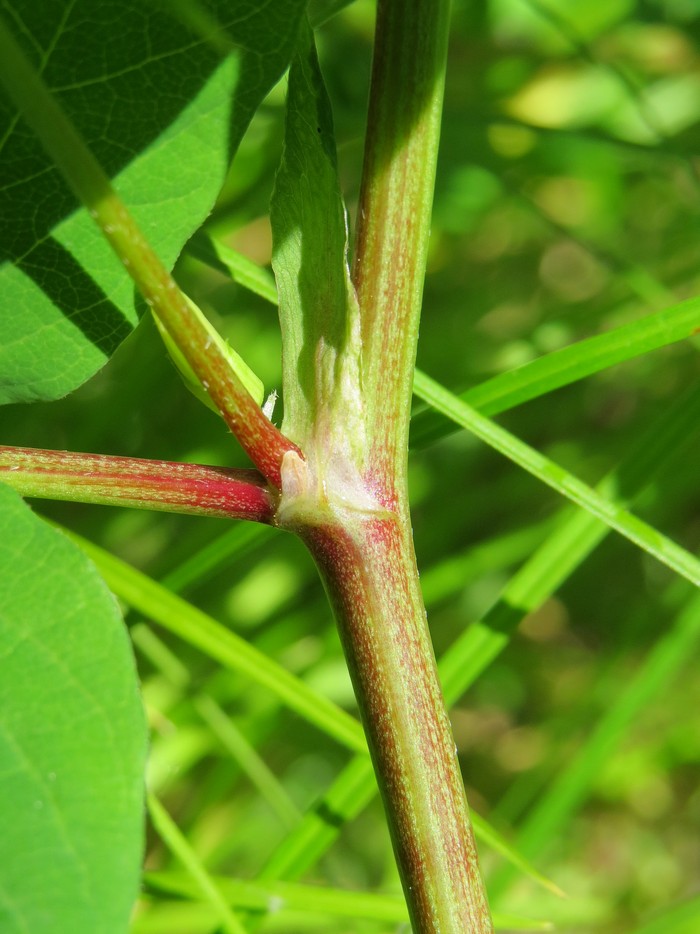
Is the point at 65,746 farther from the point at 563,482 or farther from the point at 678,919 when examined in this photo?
the point at 678,919

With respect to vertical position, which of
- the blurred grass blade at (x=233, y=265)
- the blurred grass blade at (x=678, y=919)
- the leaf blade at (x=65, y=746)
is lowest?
the leaf blade at (x=65, y=746)

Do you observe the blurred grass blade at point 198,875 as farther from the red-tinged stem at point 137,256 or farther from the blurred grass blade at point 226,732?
the red-tinged stem at point 137,256

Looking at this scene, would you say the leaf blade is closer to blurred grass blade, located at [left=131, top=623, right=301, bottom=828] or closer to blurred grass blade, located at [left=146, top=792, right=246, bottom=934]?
blurred grass blade, located at [left=146, top=792, right=246, bottom=934]

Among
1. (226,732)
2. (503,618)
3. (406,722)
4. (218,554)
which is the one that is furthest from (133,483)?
(226,732)

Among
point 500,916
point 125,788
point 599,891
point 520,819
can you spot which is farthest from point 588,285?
point 125,788

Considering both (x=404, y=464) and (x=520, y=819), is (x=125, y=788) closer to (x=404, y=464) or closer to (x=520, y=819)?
(x=404, y=464)

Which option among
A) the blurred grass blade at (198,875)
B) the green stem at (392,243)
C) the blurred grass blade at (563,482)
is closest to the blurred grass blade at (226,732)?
the blurred grass blade at (198,875)

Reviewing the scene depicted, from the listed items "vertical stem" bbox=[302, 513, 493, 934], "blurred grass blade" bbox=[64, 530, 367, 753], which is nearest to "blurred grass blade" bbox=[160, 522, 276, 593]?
"blurred grass blade" bbox=[64, 530, 367, 753]
